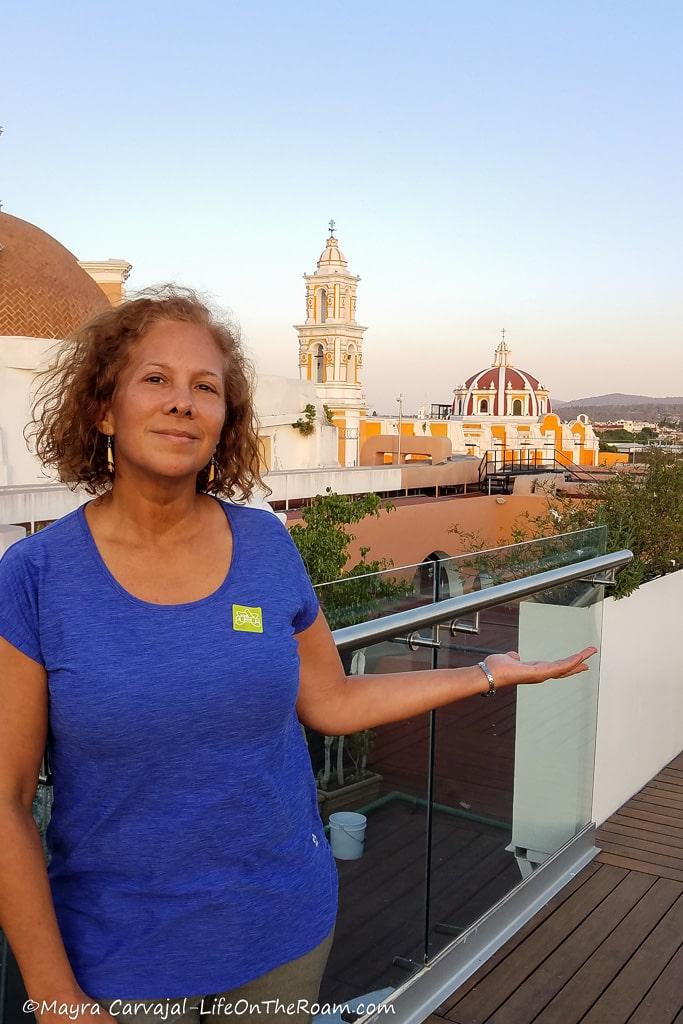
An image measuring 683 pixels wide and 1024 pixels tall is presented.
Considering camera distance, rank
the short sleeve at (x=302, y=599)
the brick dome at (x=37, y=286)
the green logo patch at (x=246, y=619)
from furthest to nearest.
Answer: the brick dome at (x=37, y=286) < the short sleeve at (x=302, y=599) < the green logo patch at (x=246, y=619)

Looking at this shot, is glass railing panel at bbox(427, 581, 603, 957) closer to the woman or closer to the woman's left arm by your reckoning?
the woman's left arm

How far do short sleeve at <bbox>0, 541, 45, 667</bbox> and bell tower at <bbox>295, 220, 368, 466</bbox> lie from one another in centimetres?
3650

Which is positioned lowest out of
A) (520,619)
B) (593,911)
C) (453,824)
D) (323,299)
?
(593,911)

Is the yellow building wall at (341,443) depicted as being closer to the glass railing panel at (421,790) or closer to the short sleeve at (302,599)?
the glass railing panel at (421,790)

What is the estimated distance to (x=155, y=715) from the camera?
1146 mm

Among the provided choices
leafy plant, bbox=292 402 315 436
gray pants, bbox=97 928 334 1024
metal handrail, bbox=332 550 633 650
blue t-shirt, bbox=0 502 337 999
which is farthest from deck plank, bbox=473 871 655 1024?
leafy plant, bbox=292 402 315 436

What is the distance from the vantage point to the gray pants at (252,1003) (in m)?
1.20

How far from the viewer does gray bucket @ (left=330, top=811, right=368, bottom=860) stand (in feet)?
6.43

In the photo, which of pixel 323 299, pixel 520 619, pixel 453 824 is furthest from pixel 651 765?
pixel 323 299

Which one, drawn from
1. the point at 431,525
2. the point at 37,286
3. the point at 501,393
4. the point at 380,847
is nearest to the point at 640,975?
the point at 380,847

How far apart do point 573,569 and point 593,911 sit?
1.03 metres

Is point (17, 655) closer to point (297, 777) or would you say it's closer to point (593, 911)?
point (297, 777)

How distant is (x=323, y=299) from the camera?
4000 centimetres

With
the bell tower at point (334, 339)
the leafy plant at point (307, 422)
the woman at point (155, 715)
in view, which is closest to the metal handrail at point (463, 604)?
the woman at point (155, 715)
